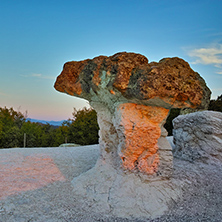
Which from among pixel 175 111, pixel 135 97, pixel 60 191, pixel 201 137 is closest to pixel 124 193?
pixel 60 191

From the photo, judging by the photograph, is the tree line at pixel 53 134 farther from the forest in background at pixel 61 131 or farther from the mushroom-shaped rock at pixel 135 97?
the mushroom-shaped rock at pixel 135 97

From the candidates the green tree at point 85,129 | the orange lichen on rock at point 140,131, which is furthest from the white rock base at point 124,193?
the green tree at point 85,129

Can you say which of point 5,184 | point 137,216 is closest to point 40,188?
point 5,184

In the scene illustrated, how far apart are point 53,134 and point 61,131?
192cm

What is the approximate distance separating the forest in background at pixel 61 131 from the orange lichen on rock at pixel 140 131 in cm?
1204

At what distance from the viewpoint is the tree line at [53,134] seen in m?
17.9

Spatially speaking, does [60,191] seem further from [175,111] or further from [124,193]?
[175,111]

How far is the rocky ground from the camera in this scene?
4824 millimetres

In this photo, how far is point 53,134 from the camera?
22562mm

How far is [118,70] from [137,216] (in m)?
3.24

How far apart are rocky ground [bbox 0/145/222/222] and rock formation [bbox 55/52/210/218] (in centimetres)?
30

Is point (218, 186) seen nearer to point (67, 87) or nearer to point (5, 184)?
point (67, 87)

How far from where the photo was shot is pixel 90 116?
59.7 feet

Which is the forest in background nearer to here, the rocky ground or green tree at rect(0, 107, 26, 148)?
green tree at rect(0, 107, 26, 148)
